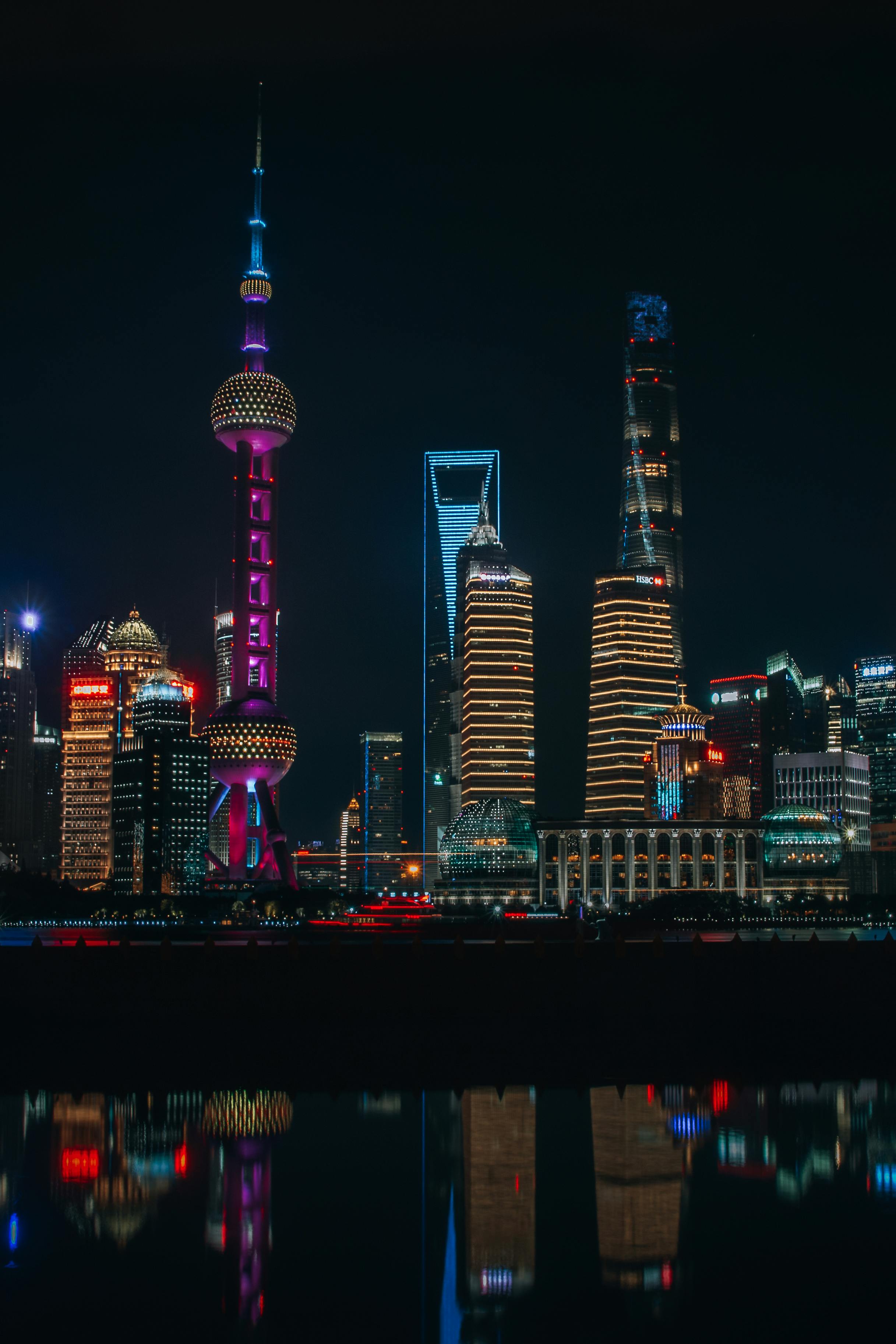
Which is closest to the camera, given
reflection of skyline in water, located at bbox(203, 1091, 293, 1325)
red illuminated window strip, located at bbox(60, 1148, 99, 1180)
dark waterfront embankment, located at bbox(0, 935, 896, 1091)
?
reflection of skyline in water, located at bbox(203, 1091, 293, 1325)

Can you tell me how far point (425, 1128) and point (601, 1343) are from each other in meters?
17.9

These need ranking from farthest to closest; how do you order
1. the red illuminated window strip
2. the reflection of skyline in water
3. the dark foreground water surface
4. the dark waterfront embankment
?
the dark waterfront embankment < the red illuminated window strip < the reflection of skyline in water < the dark foreground water surface

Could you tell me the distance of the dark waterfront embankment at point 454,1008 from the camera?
52.7 m

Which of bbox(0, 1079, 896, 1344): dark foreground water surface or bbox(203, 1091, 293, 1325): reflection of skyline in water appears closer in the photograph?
bbox(0, 1079, 896, 1344): dark foreground water surface

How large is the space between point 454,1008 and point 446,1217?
26980mm

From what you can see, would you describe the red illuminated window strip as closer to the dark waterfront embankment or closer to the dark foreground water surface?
the dark foreground water surface

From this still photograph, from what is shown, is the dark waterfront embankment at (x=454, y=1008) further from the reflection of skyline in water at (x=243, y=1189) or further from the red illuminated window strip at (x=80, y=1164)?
the red illuminated window strip at (x=80, y=1164)

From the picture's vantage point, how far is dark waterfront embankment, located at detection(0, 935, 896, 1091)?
52.7 metres

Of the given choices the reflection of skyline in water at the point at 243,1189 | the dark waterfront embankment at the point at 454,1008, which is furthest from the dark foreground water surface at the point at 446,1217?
the dark waterfront embankment at the point at 454,1008

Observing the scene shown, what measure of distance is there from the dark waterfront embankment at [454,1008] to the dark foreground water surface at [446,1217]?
900 cm

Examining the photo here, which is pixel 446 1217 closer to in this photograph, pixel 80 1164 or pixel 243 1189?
pixel 243 1189

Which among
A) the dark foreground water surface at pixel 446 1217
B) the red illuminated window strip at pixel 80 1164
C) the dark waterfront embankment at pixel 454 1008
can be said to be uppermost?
the dark waterfront embankment at pixel 454 1008

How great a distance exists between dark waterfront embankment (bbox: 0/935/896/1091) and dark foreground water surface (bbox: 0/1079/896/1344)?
9.00 meters

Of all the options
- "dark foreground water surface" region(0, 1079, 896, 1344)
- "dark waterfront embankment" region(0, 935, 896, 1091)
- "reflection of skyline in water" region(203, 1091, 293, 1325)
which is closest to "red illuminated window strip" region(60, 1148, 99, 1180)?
"dark foreground water surface" region(0, 1079, 896, 1344)
